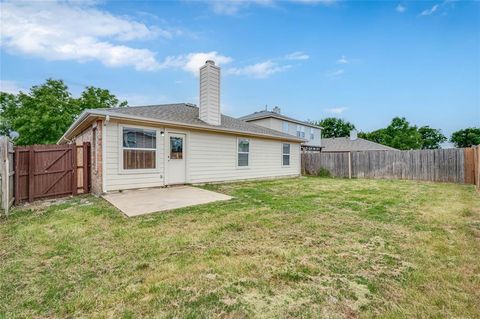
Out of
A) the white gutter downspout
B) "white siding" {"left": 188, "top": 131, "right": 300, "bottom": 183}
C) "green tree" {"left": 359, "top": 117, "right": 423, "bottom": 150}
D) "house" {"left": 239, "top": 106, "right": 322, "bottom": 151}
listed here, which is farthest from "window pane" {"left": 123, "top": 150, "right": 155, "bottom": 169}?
"green tree" {"left": 359, "top": 117, "right": 423, "bottom": 150}

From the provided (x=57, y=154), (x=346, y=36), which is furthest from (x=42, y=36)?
(x=346, y=36)

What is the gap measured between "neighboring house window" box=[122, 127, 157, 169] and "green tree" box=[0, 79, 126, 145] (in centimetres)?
1979

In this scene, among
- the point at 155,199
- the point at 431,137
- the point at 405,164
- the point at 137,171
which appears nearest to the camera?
the point at 155,199

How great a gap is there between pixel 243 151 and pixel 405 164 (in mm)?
8771

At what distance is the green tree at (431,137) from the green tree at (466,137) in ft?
5.10

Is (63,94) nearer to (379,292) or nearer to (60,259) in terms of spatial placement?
(60,259)

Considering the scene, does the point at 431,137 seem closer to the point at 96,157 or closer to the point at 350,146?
the point at 350,146

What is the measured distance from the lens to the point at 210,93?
10430mm

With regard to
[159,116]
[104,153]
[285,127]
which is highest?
[285,127]

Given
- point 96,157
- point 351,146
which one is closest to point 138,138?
point 96,157

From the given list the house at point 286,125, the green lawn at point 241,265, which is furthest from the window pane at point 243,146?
the house at point 286,125

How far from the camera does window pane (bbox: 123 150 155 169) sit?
7777 mm

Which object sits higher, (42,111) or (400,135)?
(42,111)

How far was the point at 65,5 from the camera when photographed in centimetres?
860
